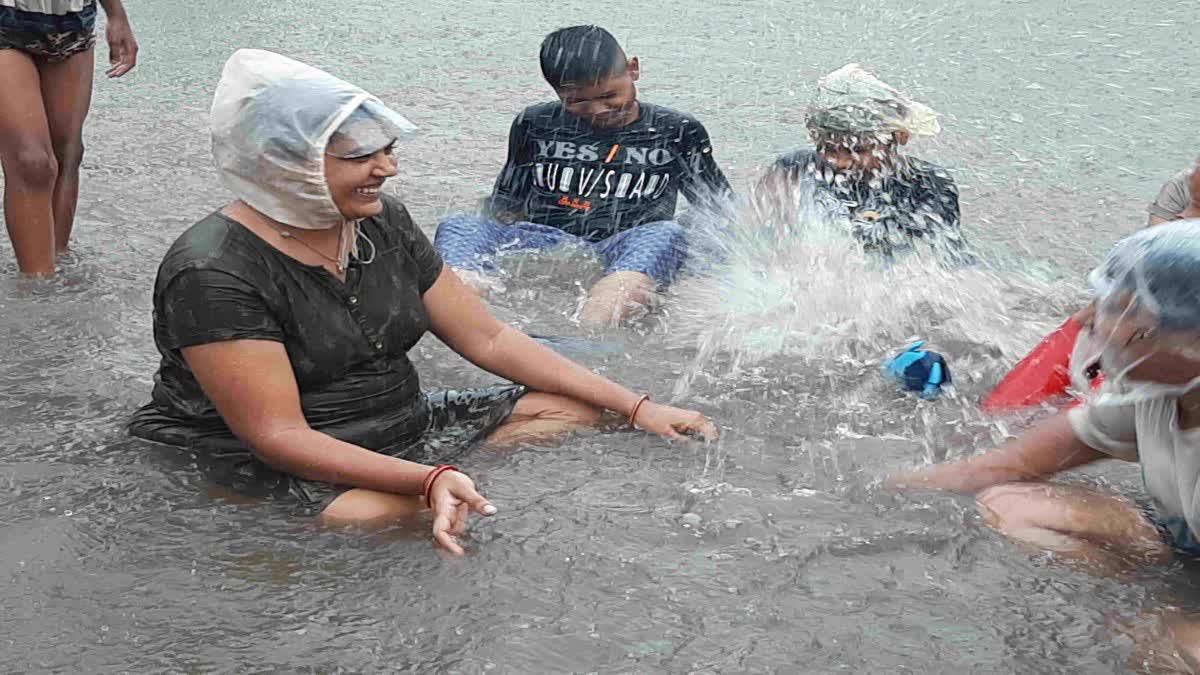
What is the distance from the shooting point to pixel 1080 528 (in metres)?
3.70

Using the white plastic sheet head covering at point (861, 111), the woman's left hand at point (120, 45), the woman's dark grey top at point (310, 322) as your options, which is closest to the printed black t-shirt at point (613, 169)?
the white plastic sheet head covering at point (861, 111)

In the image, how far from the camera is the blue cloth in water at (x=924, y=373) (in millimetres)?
4809

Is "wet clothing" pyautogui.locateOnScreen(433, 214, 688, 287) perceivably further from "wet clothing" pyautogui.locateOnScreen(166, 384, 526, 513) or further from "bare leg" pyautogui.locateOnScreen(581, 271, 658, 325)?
"wet clothing" pyautogui.locateOnScreen(166, 384, 526, 513)

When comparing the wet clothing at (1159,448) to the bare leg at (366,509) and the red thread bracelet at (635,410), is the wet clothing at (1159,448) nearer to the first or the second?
the red thread bracelet at (635,410)

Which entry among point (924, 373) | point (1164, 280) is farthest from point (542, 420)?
point (1164, 280)

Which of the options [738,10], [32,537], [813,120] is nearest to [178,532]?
[32,537]

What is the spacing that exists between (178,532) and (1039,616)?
214cm

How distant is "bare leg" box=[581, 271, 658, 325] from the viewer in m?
5.55

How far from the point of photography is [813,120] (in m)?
5.84

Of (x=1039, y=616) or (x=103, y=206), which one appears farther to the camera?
(x=103, y=206)

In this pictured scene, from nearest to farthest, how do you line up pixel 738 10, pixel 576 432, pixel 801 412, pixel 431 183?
pixel 576 432 → pixel 801 412 → pixel 431 183 → pixel 738 10

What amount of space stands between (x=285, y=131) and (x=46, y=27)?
225cm

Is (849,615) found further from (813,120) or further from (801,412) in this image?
(813,120)

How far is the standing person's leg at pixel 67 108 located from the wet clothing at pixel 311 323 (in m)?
2.02
